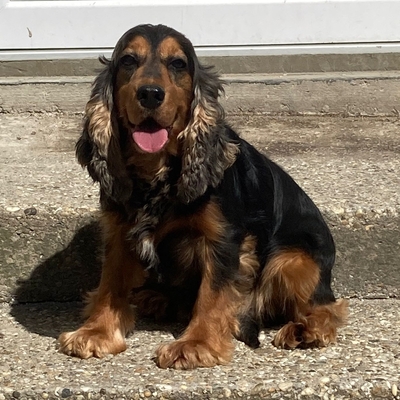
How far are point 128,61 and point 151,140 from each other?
1.00 ft

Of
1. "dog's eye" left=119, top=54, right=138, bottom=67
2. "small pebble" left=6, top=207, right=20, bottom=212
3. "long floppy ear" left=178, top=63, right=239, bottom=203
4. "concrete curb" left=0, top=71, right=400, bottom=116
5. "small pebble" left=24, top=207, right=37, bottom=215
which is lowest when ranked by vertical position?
"small pebble" left=24, top=207, right=37, bottom=215

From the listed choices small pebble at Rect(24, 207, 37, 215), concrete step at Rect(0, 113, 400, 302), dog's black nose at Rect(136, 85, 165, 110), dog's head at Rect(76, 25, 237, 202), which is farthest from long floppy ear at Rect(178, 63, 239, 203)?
small pebble at Rect(24, 207, 37, 215)

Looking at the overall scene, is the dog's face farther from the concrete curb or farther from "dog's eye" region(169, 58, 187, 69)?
the concrete curb

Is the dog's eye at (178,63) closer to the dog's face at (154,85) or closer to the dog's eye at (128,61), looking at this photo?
the dog's face at (154,85)

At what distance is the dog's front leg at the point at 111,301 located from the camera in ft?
10.2

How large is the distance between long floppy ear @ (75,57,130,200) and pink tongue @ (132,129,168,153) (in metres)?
0.12

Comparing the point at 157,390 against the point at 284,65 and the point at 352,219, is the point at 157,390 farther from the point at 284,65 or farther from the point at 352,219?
the point at 284,65

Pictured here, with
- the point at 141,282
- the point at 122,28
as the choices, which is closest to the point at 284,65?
the point at 122,28

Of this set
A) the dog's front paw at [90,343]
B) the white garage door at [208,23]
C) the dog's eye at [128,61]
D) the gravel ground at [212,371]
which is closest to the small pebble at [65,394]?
the gravel ground at [212,371]

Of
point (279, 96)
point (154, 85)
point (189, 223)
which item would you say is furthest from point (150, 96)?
point (279, 96)

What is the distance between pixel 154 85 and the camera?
288 cm

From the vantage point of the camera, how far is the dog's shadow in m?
3.61

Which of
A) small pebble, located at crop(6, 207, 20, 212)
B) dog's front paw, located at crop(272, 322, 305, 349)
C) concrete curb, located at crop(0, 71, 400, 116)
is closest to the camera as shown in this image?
dog's front paw, located at crop(272, 322, 305, 349)

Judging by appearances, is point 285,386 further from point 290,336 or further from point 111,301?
point 111,301
